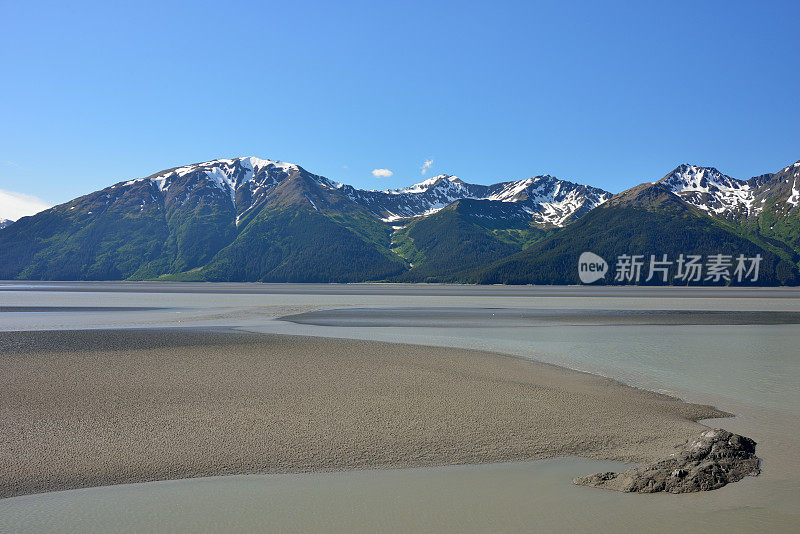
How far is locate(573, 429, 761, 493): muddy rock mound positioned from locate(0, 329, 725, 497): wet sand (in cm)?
106

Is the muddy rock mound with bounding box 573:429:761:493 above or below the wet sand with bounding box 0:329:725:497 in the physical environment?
above

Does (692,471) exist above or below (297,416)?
above

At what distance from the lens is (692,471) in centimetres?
1120

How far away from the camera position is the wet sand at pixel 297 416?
12430 millimetres

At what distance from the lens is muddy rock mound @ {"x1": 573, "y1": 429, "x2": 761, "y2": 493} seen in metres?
10.8

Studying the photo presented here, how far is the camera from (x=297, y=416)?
52.3ft

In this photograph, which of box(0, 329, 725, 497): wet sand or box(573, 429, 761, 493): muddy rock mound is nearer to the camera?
box(573, 429, 761, 493): muddy rock mound

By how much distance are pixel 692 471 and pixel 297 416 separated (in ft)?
36.7

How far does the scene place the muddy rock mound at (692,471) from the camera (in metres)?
10.8

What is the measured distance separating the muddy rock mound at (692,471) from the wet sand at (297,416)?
1.06 m

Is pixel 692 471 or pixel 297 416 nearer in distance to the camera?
pixel 692 471

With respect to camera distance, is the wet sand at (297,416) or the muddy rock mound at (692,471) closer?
the muddy rock mound at (692,471)

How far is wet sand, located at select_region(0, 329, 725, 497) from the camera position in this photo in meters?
12.4

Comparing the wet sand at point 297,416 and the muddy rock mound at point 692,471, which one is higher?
the muddy rock mound at point 692,471
